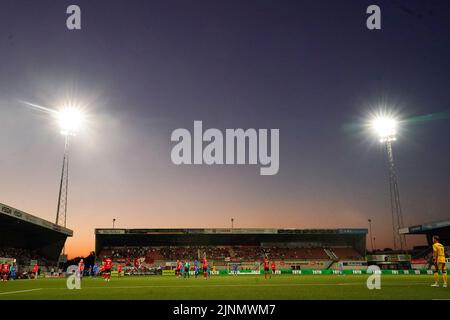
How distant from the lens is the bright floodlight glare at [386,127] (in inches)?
2184

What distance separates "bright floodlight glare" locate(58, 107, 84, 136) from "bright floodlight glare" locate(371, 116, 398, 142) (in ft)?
148

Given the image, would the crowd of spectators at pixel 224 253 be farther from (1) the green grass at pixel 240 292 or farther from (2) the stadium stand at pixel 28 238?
(1) the green grass at pixel 240 292

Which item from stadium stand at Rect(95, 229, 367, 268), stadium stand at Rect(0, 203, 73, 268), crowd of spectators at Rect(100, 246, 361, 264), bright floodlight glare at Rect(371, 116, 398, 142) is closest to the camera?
stadium stand at Rect(0, 203, 73, 268)

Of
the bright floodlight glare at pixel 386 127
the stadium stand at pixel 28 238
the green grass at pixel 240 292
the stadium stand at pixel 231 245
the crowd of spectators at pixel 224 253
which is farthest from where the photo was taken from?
the crowd of spectators at pixel 224 253

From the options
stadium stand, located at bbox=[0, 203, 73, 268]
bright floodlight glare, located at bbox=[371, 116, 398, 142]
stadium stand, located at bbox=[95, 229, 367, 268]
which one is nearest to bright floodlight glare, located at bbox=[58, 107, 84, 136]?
stadium stand, located at bbox=[0, 203, 73, 268]

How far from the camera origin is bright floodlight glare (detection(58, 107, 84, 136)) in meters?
53.1

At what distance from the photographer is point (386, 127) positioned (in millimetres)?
55406

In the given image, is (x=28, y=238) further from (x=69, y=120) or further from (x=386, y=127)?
(x=386, y=127)

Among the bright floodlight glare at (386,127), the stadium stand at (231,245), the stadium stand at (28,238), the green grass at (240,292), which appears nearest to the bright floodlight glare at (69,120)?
the stadium stand at (28,238)

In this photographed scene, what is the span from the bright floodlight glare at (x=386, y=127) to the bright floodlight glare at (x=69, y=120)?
148 ft

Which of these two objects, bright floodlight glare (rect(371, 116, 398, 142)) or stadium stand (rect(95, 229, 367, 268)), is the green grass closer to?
bright floodlight glare (rect(371, 116, 398, 142))
